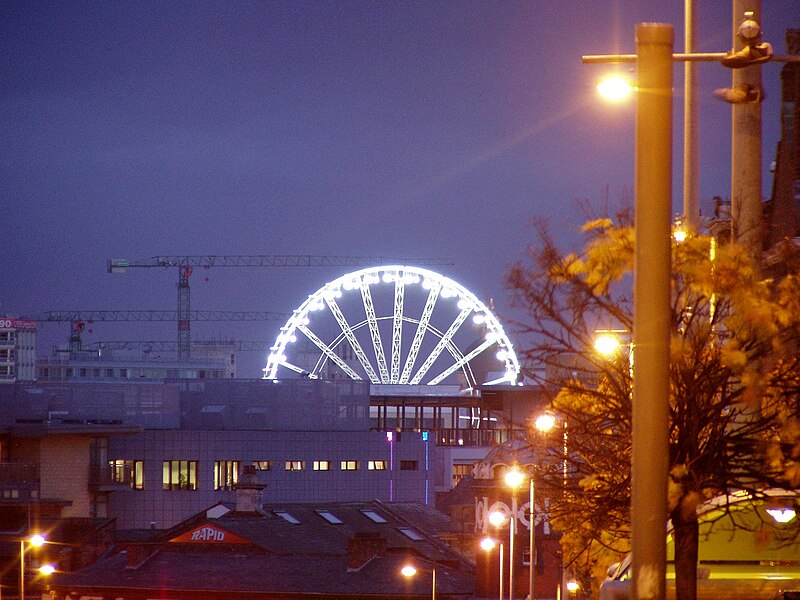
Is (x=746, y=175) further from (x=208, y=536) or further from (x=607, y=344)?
(x=208, y=536)

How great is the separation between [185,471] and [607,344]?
7748cm

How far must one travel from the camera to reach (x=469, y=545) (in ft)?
204

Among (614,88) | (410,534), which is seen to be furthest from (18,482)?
(614,88)

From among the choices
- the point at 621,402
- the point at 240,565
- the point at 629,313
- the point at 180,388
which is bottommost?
the point at 240,565

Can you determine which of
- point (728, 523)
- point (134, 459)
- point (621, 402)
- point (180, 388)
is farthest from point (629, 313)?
point (180, 388)

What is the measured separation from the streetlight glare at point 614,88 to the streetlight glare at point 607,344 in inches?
125

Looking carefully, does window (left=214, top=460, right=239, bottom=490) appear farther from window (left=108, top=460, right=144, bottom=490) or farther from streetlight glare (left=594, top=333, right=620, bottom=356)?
streetlight glare (left=594, top=333, right=620, bottom=356)

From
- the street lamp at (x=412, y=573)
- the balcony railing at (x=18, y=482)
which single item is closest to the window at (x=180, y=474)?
the balcony railing at (x=18, y=482)

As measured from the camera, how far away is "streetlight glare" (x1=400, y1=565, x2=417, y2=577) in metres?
44.9

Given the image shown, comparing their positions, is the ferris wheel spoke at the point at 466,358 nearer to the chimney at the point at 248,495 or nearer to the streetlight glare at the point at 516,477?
the chimney at the point at 248,495

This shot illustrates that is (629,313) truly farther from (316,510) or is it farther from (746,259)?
(316,510)

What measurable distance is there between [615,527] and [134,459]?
75053 mm

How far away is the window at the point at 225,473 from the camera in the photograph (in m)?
91.2

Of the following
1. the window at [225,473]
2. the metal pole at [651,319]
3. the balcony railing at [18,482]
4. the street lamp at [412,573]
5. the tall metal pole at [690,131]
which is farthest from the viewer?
the window at [225,473]
